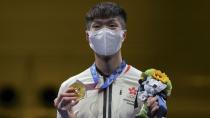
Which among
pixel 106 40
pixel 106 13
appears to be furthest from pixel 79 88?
pixel 106 13

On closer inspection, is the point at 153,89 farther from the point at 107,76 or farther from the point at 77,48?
the point at 77,48

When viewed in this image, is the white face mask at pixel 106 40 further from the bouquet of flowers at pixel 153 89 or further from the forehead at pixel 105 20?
the bouquet of flowers at pixel 153 89

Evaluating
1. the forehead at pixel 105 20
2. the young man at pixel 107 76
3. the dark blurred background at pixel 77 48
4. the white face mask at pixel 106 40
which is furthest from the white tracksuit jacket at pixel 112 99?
the dark blurred background at pixel 77 48

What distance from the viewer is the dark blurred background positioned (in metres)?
9.77

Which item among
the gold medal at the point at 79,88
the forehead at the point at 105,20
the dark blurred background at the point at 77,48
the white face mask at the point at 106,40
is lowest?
the dark blurred background at the point at 77,48

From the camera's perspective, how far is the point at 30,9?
984cm

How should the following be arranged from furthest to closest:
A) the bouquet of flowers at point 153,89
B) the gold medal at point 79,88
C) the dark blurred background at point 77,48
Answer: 1. the dark blurred background at point 77,48
2. the gold medal at point 79,88
3. the bouquet of flowers at point 153,89

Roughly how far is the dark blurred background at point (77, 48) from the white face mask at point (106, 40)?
4.66 metres

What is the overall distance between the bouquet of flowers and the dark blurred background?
16.4 ft

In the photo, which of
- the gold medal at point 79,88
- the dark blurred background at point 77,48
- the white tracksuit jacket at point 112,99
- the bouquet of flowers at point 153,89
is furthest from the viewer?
the dark blurred background at point 77,48

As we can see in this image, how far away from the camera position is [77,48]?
9797 mm

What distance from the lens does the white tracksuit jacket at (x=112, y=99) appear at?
15.9 ft

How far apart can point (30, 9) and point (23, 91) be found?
923 mm

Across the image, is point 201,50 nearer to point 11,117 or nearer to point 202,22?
point 202,22
